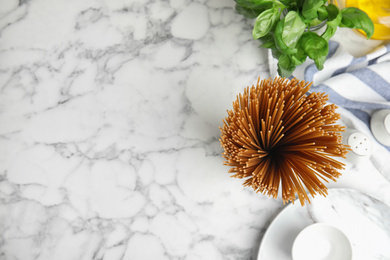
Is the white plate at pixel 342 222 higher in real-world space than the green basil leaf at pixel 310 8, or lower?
lower

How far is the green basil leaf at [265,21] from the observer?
49 centimetres

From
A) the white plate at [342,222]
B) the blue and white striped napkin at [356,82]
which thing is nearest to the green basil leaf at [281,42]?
the blue and white striped napkin at [356,82]

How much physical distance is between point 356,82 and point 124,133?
1.22 ft

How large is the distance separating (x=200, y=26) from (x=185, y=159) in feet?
0.70

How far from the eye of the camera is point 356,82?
2.14ft

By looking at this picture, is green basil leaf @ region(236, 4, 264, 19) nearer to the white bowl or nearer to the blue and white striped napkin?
the blue and white striped napkin

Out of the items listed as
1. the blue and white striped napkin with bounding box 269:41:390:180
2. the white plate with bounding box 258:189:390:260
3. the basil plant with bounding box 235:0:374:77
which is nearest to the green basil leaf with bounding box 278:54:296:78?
the basil plant with bounding box 235:0:374:77

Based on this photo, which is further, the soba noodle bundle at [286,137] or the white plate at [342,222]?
the white plate at [342,222]

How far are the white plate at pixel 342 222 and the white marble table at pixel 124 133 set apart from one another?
0.8 inches

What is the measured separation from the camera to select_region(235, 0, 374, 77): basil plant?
0.49 metres

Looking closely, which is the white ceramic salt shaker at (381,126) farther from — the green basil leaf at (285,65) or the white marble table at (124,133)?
A: the green basil leaf at (285,65)

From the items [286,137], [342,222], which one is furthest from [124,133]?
[342,222]

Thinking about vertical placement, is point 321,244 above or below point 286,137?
below

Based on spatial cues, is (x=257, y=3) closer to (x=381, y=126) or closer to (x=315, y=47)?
(x=315, y=47)
